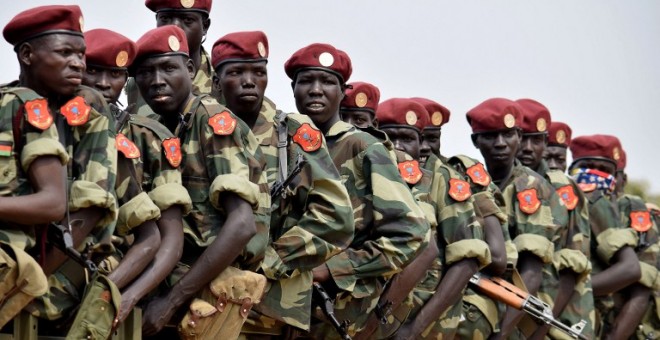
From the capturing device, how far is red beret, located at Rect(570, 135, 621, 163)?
51.9 ft

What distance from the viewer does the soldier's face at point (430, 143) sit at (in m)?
12.6

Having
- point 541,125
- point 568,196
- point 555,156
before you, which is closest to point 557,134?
point 555,156

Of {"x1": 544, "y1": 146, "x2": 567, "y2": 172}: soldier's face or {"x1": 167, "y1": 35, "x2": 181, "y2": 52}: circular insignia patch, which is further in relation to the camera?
{"x1": 544, "y1": 146, "x2": 567, "y2": 172}: soldier's face

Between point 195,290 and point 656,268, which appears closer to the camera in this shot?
point 195,290

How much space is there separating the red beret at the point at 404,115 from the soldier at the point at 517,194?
1261mm

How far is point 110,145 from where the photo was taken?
824 centimetres

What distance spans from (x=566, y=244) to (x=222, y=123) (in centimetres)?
539

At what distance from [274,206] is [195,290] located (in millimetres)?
1077

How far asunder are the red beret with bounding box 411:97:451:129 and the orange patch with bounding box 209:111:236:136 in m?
3.87

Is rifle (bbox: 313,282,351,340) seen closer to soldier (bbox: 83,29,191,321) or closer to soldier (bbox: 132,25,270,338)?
soldier (bbox: 132,25,270,338)

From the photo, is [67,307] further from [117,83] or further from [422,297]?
[422,297]

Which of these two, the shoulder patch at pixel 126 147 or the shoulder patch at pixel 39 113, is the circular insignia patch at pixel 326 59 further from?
the shoulder patch at pixel 39 113

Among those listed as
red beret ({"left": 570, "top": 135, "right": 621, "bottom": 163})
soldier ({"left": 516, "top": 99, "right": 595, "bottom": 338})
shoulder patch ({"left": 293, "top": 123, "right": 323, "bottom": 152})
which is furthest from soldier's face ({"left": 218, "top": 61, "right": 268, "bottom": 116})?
red beret ({"left": 570, "top": 135, "right": 621, "bottom": 163})

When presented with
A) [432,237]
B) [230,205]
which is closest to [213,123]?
[230,205]
